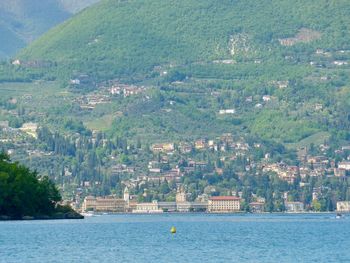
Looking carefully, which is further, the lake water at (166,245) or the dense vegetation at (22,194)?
the dense vegetation at (22,194)

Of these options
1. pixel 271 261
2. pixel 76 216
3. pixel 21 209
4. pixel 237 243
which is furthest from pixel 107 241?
pixel 76 216

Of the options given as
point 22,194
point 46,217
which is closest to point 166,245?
point 22,194

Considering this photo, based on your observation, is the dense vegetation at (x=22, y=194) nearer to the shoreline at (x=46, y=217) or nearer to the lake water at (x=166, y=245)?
the shoreline at (x=46, y=217)

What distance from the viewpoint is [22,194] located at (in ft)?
529

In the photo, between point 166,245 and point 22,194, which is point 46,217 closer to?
point 22,194

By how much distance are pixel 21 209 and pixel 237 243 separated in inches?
1700

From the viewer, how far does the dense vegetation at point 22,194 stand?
159375mm

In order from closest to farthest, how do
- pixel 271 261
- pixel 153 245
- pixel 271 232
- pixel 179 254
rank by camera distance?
1. pixel 271 261
2. pixel 179 254
3. pixel 153 245
4. pixel 271 232

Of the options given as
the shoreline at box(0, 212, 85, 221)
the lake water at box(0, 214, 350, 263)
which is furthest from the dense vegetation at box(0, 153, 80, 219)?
the lake water at box(0, 214, 350, 263)

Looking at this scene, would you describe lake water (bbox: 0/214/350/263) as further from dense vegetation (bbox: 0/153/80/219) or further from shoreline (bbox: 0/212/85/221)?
shoreline (bbox: 0/212/85/221)

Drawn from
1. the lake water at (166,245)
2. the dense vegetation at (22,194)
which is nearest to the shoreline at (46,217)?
the dense vegetation at (22,194)

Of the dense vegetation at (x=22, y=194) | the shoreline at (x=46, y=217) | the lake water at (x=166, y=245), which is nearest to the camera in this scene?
the lake water at (x=166, y=245)

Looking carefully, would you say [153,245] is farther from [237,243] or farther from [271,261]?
[271,261]

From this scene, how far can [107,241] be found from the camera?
128 metres
